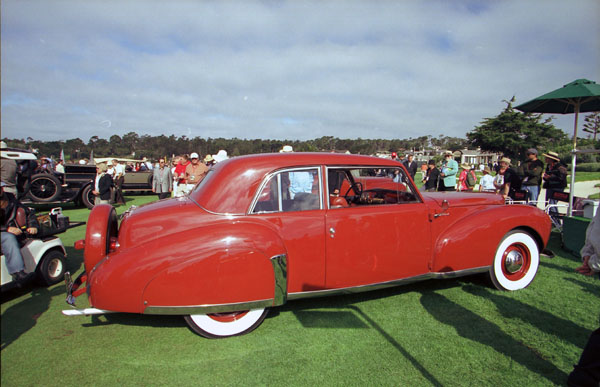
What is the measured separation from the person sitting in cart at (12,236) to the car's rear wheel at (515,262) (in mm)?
5250

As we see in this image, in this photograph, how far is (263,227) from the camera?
2.84 m

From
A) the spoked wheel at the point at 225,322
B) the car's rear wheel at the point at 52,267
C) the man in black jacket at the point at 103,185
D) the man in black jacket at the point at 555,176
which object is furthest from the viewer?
the man in black jacket at the point at 103,185

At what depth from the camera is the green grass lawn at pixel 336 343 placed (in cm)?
243

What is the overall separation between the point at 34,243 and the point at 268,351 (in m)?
3.32

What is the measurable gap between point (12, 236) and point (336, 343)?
3.53m

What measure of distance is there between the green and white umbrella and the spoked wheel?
19.0 ft

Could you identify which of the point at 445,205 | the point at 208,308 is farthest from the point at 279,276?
the point at 445,205

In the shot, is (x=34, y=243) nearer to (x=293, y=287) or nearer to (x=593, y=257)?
(x=293, y=287)

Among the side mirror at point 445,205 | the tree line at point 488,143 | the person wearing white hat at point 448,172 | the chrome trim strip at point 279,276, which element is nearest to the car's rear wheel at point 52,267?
the chrome trim strip at point 279,276

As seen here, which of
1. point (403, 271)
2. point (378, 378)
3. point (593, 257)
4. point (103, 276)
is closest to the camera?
point (593, 257)

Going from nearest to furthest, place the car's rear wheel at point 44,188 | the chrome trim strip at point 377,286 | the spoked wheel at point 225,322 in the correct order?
the spoked wheel at point 225,322 → the chrome trim strip at point 377,286 → the car's rear wheel at point 44,188

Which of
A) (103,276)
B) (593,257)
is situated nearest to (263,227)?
(103,276)

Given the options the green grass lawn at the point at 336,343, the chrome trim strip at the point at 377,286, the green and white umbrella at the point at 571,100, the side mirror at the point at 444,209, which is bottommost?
the green grass lawn at the point at 336,343

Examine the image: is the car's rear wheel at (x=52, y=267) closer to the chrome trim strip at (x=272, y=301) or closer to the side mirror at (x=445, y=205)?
the chrome trim strip at (x=272, y=301)
